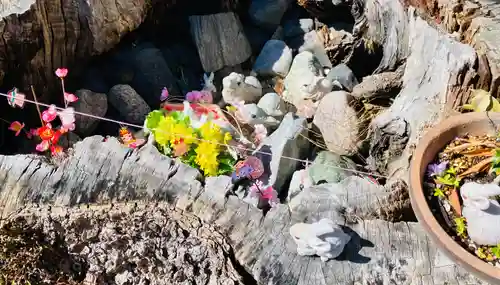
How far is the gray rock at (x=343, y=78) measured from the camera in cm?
225

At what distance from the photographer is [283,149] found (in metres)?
1.93

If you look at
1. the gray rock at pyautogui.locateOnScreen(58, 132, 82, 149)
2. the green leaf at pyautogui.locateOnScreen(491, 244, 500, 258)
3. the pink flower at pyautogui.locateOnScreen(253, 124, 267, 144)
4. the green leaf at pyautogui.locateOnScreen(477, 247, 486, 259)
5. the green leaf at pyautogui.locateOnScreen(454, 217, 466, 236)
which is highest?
the green leaf at pyautogui.locateOnScreen(454, 217, 466, 236)

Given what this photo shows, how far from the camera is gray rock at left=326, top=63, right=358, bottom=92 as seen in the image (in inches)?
88.6

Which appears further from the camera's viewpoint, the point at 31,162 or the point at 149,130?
the point at 149,130

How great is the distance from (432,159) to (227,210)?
592 mm

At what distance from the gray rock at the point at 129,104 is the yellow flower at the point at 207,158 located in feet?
1.19

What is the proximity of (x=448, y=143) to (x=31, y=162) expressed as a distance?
1.15 metres

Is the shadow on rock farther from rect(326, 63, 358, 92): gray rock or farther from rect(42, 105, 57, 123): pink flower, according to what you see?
rect(42, 105, 57, 123): pink flower

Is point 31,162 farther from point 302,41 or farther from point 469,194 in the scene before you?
point 302,41

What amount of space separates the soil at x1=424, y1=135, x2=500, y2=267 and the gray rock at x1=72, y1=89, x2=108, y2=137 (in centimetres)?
120

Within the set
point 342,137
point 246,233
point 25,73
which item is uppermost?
point 25,73

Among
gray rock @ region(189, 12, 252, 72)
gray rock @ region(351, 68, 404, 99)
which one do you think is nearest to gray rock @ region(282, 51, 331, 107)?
gray rock @ region(351, 68, 404, 99)

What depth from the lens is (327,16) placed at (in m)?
2.55

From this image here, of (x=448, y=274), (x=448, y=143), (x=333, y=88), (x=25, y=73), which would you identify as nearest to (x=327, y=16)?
(x=333, y=88)
